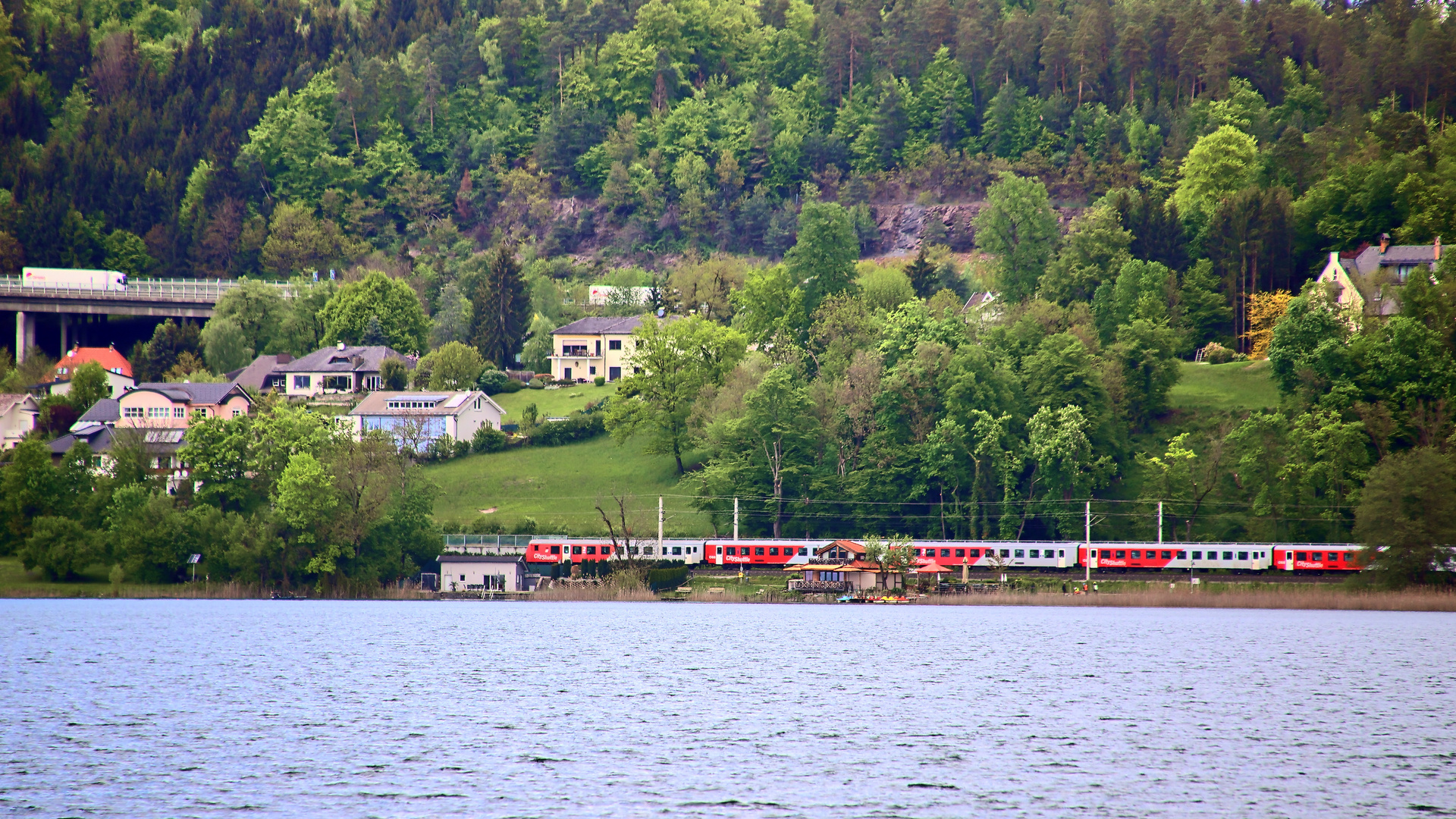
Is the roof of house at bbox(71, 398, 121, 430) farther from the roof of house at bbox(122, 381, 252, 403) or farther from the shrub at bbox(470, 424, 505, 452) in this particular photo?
the shrub at bbox(470, 424, 505, 452)

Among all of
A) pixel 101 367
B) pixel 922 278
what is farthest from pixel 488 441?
pixel 922 278

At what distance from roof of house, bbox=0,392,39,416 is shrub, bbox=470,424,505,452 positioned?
38.1m

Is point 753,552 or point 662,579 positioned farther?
point 753,552

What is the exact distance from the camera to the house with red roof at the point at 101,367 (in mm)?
122250

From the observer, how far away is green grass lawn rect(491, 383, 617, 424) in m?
117

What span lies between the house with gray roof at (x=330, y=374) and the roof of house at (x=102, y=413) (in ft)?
49.8

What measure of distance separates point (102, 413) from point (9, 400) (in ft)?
37.9

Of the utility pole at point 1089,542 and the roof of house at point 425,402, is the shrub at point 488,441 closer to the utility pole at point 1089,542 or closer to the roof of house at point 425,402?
the roof of house at point 425,402

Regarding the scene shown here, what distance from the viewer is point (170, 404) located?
110 metres

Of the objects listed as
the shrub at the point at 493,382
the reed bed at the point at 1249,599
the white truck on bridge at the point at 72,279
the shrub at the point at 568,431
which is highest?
the white truck on bridge at the point at 72,279

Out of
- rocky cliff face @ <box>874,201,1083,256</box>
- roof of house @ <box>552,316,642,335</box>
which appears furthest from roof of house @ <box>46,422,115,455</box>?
rocky cliff face @ <box>874,201,1083,256</box>

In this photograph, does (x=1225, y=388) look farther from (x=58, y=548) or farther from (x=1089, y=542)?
(x=58, y=548)

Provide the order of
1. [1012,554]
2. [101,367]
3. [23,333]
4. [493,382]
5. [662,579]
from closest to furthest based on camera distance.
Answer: [662,579] → [1012,554] → [101,367] → [493,382] → [23,333]

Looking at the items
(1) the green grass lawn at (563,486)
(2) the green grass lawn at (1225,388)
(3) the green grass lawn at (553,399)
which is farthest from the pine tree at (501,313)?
(2) the green grass lawn at (1225,388)
